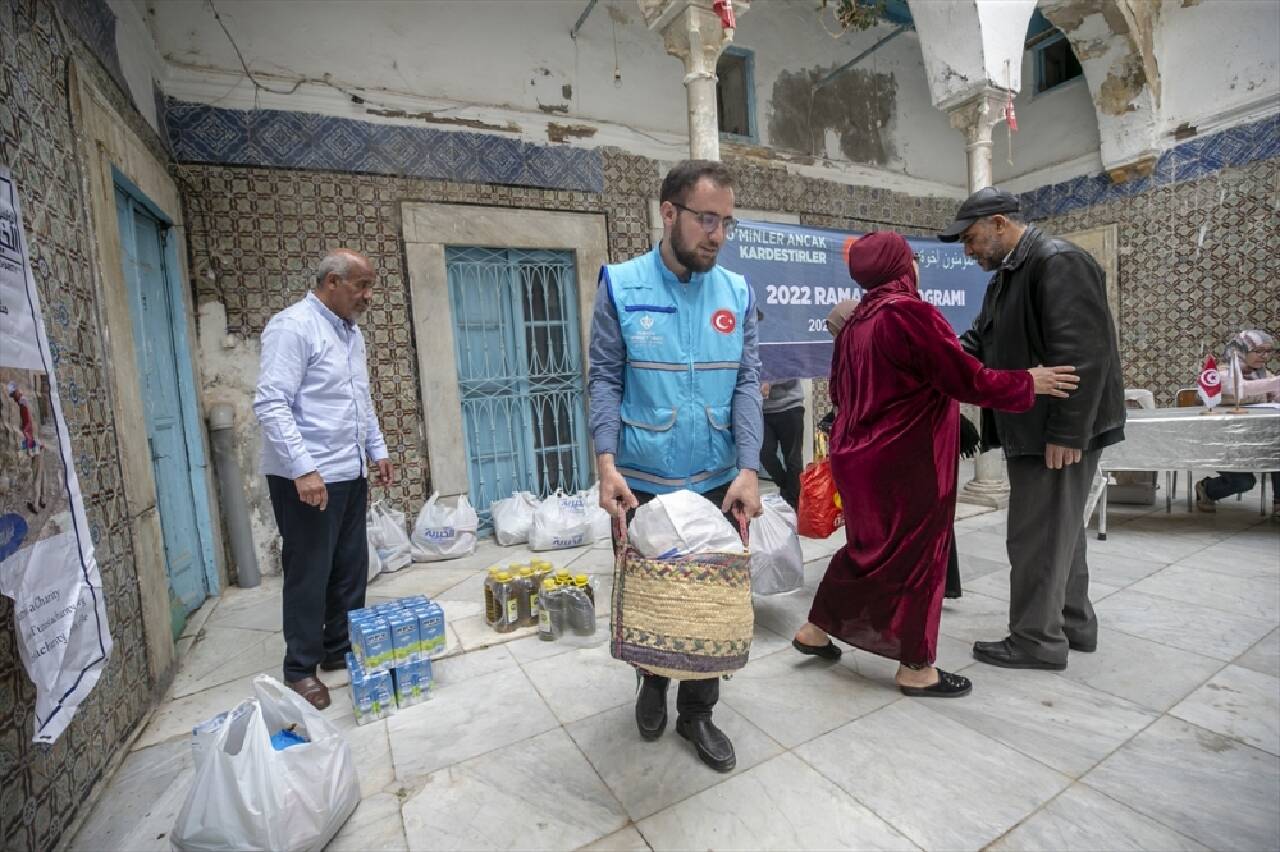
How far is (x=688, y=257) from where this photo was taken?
5.95 ft

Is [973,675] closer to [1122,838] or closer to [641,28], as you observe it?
[1122,838]

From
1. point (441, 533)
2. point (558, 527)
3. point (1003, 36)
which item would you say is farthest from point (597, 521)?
point (1003, 36)

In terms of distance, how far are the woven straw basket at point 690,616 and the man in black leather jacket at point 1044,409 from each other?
1506 millimetres

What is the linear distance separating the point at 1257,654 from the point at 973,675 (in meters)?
1.14

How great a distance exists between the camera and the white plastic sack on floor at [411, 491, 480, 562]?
4.45 meters

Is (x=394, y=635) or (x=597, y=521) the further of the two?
(x=597, y=521)

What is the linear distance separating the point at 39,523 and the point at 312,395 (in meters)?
1.09

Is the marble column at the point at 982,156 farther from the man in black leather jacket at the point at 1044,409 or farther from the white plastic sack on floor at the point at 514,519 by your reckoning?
the white plastic sack on floor at the point at 514,519

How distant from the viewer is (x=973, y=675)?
244cm

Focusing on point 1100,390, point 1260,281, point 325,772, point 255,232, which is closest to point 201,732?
point 325,772

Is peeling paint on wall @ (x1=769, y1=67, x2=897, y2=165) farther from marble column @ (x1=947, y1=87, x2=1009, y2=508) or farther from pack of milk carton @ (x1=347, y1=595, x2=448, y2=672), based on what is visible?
pack of milk carton @ (x1=347, y1=595, x2=448, y2=672)

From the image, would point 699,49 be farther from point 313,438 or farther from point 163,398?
point 163,398

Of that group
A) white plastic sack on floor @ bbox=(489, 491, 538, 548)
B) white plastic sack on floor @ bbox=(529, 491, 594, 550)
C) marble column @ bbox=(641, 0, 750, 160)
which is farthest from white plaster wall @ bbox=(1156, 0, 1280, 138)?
white plastic sack on floor @ bbox=(489, 491, 538, 548)

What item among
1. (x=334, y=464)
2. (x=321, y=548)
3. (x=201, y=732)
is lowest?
(x=201, y=732)
